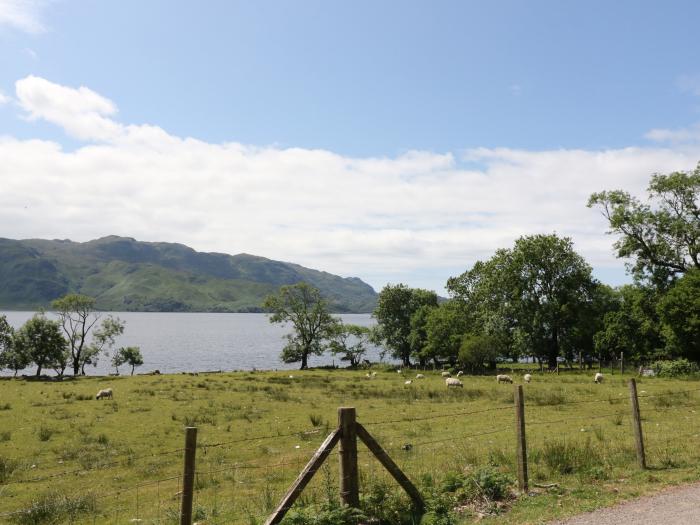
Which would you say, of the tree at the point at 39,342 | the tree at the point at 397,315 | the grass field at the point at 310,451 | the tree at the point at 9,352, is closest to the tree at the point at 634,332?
the grass field at the point at 310,451

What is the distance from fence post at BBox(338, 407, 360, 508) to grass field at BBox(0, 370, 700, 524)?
25.0 inches

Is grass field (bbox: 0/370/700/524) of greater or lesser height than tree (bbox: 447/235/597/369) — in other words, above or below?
below

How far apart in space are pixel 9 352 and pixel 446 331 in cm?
7316

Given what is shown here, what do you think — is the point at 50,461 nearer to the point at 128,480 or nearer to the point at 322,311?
the point at 128,480

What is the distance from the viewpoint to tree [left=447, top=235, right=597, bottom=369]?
70.1m

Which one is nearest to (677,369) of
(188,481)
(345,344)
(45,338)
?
(188,481)

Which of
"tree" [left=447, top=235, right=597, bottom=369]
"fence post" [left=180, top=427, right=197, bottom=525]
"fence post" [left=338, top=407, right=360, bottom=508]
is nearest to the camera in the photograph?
"fence post" [left=180, top=427, right=197, bottom=525]

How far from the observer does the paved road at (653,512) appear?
29.5 ft

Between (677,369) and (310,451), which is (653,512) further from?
(677,369)

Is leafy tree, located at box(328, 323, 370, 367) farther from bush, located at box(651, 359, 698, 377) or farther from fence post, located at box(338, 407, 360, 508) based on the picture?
fence post, located at box(338, 407, 360, 508)

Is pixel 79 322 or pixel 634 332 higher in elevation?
pixel 79 322

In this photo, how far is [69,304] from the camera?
8656cm

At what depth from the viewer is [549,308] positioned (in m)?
69.0

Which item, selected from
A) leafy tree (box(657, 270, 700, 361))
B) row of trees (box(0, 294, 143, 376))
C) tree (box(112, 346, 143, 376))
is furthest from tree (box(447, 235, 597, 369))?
tree (box(112, 346, 143, 376))
